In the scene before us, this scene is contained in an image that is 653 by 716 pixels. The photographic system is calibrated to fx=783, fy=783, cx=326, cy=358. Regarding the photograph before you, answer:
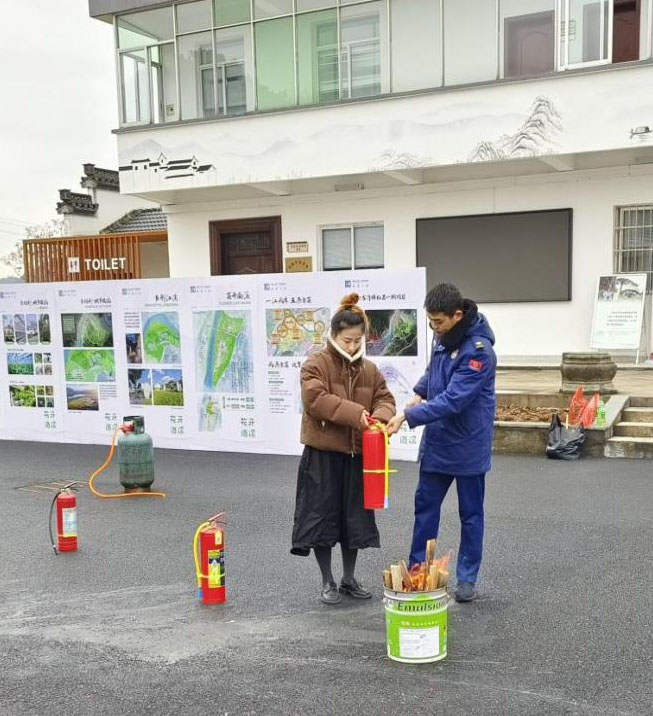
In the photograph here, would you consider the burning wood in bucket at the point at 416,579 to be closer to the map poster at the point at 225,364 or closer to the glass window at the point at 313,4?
the map poster at the point at 225,364

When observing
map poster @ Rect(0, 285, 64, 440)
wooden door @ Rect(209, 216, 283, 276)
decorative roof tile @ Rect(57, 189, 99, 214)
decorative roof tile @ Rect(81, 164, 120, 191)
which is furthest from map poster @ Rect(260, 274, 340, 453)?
decorative roof tile @ Rect(81, 164, 120, 191)

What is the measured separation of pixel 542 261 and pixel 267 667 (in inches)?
483

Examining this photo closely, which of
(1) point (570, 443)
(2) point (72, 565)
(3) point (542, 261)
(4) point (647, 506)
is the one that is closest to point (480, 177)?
(3) point (542, 261)

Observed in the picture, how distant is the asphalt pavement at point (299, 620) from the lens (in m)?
3.75

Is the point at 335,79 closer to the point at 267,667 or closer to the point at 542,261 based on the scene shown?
the point at 542,261

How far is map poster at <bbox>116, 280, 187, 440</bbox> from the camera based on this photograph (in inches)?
398

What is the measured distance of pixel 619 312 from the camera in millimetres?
14016

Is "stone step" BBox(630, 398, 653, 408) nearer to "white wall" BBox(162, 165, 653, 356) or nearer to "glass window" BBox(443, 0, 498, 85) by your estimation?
"white wall" BBox(162, 165, 653, 356)

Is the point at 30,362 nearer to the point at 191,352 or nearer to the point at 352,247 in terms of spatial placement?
the point at 191,352

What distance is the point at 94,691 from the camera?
3.87 m

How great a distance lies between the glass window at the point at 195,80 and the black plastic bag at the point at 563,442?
10968 mm

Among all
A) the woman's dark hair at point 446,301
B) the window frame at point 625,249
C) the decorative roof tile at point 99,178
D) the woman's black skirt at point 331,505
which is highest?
the decorative roof tile at point 99,178

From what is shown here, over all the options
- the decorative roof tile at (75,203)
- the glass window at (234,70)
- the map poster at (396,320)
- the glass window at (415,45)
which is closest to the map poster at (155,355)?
the map poster at (396,320)

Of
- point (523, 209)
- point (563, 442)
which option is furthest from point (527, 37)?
point (563, 442)
